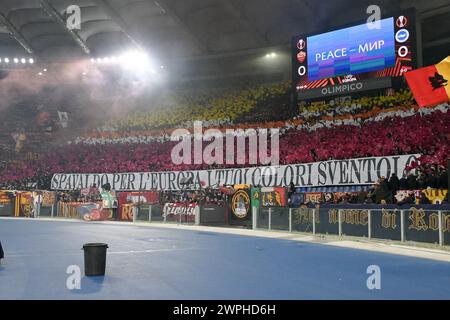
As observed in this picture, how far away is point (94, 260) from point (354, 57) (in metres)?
23.3

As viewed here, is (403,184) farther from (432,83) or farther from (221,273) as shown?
(221,273)

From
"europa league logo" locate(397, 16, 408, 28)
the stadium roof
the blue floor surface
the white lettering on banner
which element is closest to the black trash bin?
the blue floor surface

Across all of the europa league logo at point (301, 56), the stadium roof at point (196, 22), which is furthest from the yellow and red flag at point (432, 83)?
the stadium roof at point (196, 22)

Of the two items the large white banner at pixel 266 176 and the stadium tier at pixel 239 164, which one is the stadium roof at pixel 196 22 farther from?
the large white banner at pixel 266 176

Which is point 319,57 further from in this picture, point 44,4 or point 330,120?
point 44,4

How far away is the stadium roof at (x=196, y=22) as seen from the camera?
35.1 meters

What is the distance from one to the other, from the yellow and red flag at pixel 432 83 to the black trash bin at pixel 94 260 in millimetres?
16414

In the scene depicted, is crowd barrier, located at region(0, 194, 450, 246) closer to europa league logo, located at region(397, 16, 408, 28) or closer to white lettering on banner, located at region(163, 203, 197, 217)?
white lettering on banner, located at region(163, 203, 197, 217)

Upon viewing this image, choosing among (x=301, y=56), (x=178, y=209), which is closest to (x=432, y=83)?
(x=301, y=56)

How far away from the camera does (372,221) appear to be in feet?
52.9

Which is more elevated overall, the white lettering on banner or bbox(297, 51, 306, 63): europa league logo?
bbox(297, 51, 306, 63): europa league logo

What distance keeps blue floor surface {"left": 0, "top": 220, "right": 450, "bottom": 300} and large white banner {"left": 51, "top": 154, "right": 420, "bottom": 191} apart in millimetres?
8323

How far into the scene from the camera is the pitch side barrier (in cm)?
1390
